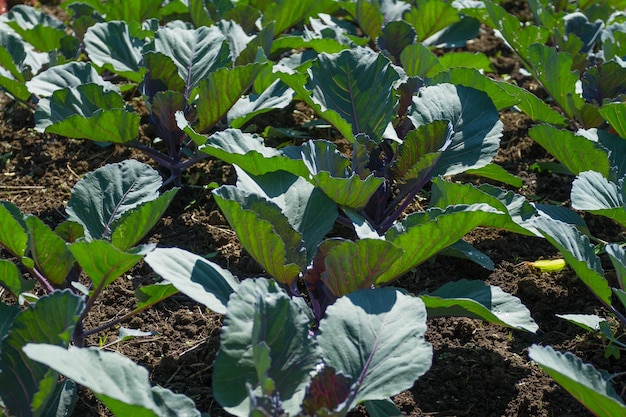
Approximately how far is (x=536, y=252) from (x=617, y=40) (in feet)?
3.62

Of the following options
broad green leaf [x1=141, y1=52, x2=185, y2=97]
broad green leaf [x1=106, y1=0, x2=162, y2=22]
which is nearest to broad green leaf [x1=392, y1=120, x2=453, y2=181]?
broad green leaf [x1=141, y1=52, x2=185, y2=97]

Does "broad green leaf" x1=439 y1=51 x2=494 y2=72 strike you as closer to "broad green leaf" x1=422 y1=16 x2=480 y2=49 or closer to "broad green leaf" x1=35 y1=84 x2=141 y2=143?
"broad green leaf" x1=422 y1=16 x2=480 y2=49

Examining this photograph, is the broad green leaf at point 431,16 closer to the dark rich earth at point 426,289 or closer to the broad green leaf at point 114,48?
the dark rich earth at point 426,289

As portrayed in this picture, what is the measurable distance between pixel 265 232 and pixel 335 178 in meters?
0.28

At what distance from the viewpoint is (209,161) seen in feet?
9.24

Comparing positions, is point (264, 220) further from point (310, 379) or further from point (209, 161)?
point (209, 161)

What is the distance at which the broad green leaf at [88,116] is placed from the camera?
2.30 meters

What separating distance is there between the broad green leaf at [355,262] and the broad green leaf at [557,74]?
1236 millimetres

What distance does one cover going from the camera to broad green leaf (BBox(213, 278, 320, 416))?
155 centimetres

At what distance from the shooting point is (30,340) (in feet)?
5.17

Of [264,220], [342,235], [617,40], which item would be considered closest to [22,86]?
[342,235]

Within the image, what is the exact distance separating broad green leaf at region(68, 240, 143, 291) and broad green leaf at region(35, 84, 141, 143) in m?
0.67

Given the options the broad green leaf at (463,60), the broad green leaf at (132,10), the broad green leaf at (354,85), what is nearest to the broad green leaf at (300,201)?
the broad green leaf at (354,85)

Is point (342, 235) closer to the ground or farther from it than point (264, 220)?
closer to the ground
